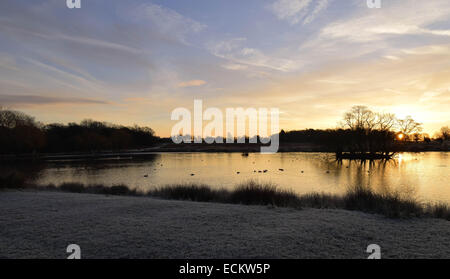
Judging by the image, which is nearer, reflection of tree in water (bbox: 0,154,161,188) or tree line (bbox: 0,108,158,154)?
reflection of tree in water (bbox: 0,154,161,188)

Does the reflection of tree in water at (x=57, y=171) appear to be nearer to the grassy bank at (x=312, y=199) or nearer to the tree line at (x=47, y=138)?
the grassy bank at (x=312, y=199)

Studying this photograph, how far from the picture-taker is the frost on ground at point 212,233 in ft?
15.8

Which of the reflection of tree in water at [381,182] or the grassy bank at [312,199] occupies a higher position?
the grassy bank at [312,199]

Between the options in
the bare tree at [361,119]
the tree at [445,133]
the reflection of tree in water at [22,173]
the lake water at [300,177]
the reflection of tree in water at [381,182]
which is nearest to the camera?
the reflection of tree in water at [22,173]

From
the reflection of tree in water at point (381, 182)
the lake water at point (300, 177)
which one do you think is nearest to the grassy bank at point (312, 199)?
the reflection of tree in water at point (381, 182)

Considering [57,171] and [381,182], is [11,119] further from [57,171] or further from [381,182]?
[381,182]

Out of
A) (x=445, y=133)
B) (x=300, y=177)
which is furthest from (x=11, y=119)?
(x=445, y=133)

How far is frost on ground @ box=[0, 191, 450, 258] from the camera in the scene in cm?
480

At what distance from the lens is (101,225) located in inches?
253

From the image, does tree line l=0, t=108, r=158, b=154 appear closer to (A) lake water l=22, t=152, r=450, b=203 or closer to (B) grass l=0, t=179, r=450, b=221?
(A) lake water l=22, t=152, r=450, b=203

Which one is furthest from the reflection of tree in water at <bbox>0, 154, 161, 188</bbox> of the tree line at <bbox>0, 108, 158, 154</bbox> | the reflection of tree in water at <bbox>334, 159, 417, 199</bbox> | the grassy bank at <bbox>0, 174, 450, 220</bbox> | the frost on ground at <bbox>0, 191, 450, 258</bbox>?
the tree line at <bbox>0, 108, 158, 154</bbox>

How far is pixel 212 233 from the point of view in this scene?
5.82 m
